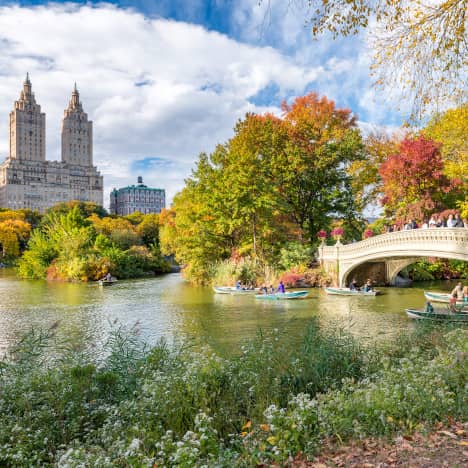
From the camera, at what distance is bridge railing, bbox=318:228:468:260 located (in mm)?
15280

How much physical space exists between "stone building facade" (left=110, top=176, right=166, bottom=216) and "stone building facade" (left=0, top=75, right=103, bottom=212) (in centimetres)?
1965

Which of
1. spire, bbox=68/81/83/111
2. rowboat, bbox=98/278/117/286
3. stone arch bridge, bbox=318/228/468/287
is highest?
spire, bbox=68/81/83/111

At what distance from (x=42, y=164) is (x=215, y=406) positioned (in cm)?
14219

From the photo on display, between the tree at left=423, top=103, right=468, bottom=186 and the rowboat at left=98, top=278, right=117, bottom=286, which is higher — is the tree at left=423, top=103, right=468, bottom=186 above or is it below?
above

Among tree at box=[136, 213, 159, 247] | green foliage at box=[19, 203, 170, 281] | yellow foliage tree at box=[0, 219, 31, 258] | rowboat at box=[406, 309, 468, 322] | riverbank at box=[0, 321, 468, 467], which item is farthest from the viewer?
tree at box=[136, 213, 159, 247]

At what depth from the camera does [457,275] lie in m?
30.5

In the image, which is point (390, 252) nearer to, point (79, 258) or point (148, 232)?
point (79, 258)

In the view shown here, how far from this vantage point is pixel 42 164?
134 metres

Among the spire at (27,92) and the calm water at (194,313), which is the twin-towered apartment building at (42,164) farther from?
the calm water at (194,313)

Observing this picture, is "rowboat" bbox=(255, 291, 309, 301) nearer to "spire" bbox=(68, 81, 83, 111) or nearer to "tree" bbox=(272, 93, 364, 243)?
"tree" bbox=(272, 93, 364, 243)

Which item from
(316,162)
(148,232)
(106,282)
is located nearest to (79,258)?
(106,282)

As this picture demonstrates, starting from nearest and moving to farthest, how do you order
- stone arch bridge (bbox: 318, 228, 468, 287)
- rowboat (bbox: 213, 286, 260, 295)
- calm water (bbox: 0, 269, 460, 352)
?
calm water (bbox: 0, 269, 460, 352) < stone arch bridge (bbox: 318, 228, 468, 287) < rowboat (bbox: 213, 286, 260, 295)

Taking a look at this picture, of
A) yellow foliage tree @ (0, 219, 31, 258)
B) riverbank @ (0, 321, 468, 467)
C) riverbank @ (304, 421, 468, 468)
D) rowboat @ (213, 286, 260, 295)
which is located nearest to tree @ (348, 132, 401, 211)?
rowboat @ (213, 286, 260, 295)

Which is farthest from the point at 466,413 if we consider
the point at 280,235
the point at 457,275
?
the point at 457,275
